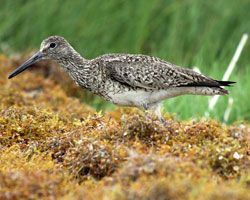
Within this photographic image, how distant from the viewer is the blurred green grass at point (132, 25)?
18.3 meters

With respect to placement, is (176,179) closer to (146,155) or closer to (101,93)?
(146,155)

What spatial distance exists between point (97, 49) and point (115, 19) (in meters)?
0.75

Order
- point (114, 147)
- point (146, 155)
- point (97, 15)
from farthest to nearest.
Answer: point (97, 15) → point (114, 147) → point (146, 155)

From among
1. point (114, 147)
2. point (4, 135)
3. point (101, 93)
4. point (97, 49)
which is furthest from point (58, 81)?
point (114, 147)

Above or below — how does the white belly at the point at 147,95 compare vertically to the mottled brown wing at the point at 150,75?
below

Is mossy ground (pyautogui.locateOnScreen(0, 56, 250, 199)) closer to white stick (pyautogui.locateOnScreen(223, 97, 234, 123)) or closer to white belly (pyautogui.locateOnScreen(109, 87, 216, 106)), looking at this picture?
white belly (pyautogui.locateOnScreen(109, 87, 216, 106))

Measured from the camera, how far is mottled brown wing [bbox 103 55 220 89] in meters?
11.0

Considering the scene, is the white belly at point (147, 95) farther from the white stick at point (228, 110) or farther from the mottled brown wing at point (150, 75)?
the white stick at point (228, 110)

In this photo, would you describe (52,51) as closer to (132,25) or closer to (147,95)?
(147,95)

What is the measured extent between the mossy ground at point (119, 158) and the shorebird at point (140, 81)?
0.71m

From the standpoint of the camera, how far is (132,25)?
61.5 ft

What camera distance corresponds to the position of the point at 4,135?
377 inches

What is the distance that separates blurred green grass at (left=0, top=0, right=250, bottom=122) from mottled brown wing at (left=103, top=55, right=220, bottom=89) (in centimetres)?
666

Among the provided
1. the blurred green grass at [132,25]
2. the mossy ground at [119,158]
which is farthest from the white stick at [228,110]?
the blurred green grass at [132,25]
